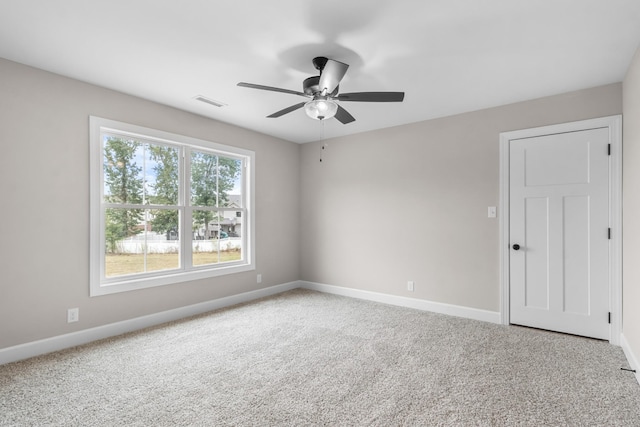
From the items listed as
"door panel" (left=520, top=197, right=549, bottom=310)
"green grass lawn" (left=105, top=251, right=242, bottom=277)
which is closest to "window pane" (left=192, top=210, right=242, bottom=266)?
"green grass lawn" (left=105, top=251, right=242, bottom=277)

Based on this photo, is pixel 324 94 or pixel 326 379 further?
pixel 324 94

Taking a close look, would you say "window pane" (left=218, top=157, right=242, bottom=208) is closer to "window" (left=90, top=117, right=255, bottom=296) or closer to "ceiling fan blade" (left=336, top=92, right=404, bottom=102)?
"window" (left=90, top=117, right=255, bottom=296)

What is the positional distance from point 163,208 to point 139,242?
0.47 metres

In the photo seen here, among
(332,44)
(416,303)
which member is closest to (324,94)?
(332,44)

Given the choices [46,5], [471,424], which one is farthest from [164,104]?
[471,424]

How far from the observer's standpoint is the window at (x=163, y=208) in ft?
10.9

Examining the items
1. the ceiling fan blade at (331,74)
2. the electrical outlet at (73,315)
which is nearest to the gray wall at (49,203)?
the electrical outlet at (73,315)

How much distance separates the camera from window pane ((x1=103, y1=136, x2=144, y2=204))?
11.2 ft

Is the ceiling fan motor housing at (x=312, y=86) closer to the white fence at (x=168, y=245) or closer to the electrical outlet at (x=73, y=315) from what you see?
the white fence at (x=168, y=245)

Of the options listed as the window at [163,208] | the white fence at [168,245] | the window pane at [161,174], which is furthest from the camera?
the window pane at [161,174]

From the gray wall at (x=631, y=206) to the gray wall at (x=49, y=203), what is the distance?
176 inches

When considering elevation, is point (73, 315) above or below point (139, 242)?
below

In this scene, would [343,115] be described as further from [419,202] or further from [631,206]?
[631,206]

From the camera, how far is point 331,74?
2.37 m
